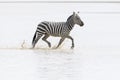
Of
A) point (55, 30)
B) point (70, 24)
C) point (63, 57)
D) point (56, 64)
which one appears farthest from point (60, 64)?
point (70, 24)

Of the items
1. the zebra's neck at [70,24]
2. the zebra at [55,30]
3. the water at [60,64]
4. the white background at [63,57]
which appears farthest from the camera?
the zebra's neck at [70,24]

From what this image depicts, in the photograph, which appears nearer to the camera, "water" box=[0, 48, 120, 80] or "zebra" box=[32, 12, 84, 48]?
"water" box=[0, 48, 120, 80]

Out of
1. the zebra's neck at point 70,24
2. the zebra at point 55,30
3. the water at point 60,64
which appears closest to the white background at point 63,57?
the water at point 60,64

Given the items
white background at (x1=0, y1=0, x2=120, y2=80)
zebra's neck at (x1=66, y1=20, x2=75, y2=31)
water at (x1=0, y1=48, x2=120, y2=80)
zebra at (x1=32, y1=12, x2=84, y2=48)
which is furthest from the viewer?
zebra's neck at (x1=66, y1=20, x2=75, y2=31)

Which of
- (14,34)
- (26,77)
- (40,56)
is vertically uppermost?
(26,77)

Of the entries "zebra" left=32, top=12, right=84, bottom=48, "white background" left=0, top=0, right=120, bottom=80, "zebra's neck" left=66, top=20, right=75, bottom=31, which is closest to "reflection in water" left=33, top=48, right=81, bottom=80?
"white background" left=0, top=0, right=120, bottom=80

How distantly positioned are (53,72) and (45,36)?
520 cm

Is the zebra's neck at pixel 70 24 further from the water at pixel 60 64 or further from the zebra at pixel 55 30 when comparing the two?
the water at pixel 60 64

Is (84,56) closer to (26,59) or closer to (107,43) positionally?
(26,59)

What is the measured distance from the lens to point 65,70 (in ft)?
35.5

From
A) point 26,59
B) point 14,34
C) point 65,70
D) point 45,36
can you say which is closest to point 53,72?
point 65,70

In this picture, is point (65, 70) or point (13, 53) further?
point (13, 53)

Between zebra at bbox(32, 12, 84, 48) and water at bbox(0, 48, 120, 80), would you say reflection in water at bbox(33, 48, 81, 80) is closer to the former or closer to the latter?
water at bbox(0, 48, 120, 80)

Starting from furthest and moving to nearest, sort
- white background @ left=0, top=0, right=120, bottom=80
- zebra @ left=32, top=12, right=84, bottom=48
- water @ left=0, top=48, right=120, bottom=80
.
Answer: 1. zebra @ left=32, top=12, right=84, bottom=48
2. white background @ left=0, top=0, right=120, bottom=80
3. water @ left=0, top=48, right=120, bottom=80
